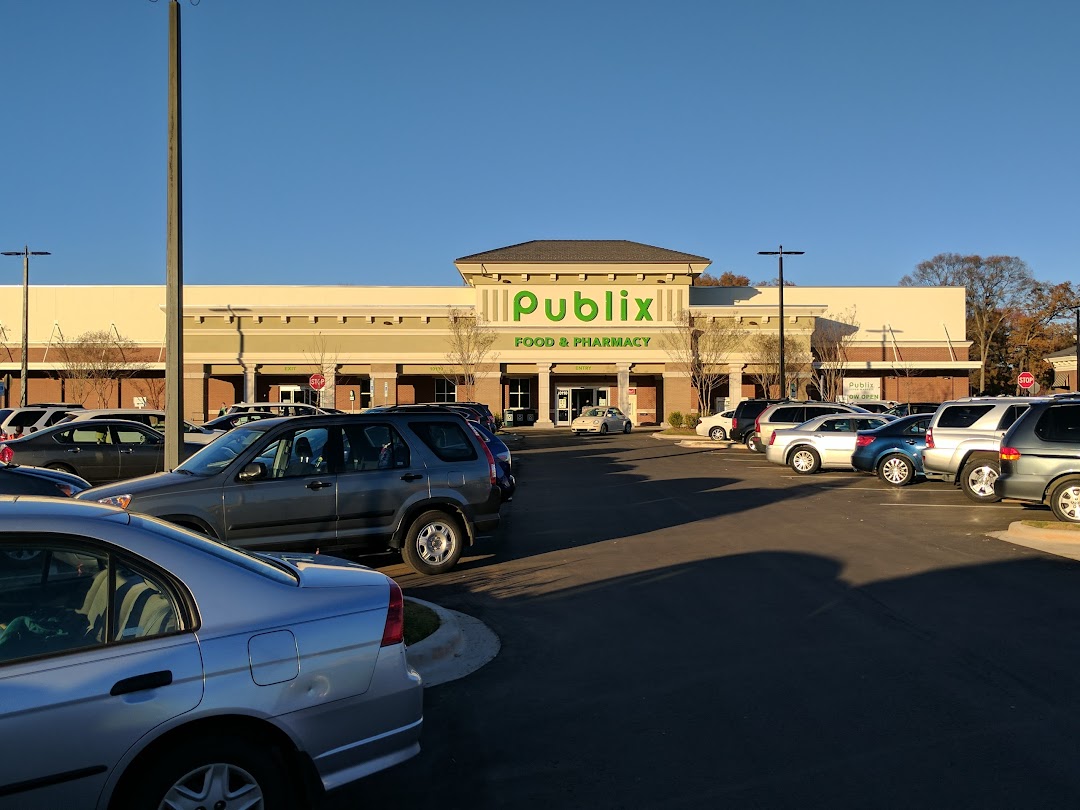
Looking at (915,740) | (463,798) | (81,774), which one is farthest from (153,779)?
(915,740)

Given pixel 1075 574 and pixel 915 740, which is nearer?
pixel 915 740

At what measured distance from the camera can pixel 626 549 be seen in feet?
A: 39.7

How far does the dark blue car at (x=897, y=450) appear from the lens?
68.0ft

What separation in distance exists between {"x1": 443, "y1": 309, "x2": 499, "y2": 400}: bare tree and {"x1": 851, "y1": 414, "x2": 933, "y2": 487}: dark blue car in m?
32.7

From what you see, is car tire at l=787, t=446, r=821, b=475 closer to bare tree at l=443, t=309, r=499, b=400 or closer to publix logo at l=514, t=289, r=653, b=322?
bare tree at l=443, t=309, r=499, b=400

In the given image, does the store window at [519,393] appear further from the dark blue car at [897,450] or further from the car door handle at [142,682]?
the car door handle at [142,682]

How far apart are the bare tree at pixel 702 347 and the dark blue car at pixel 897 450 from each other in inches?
1150

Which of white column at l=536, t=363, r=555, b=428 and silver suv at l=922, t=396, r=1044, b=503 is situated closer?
silver suv at l=922, t=396, r=1044, b=503

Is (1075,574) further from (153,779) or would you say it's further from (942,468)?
(153,779)

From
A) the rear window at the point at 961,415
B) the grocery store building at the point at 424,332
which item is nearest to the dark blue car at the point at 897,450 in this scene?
the rear window at the point at 961,415

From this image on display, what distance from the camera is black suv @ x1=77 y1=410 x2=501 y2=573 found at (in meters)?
9.63

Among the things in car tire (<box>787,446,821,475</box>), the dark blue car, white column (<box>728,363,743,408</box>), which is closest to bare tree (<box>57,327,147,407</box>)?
white column (<box>728,363,743,408</box>)

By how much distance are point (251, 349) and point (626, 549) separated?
4661 centimetres

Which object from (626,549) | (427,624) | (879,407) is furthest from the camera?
(879,407)
